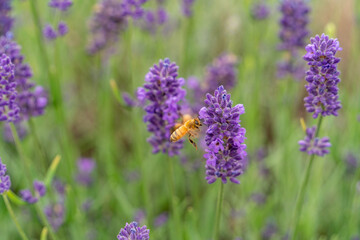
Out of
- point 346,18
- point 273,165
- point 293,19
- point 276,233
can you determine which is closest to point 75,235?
point 276,233

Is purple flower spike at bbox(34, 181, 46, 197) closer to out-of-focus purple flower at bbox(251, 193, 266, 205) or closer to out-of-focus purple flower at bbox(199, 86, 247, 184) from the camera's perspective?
out-of-focus purple flower at bbox(199, 86, 247, 184)

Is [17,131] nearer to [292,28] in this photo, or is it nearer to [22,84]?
[22,84]

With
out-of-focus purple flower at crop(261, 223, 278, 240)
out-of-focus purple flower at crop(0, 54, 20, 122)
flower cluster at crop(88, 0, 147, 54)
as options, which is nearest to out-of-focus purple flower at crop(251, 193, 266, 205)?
out-of-focus purple flower at crop(261, 223, 278, 240)

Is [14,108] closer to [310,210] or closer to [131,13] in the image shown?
[131,13]

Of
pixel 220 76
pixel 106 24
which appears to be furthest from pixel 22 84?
pixel 220 76

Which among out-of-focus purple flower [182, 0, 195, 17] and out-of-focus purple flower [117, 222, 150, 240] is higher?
out-of-focus purple flower [182, 0, 195, 17]

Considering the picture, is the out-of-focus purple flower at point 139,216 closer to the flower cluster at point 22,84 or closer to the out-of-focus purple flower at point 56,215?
the out-of-focus purple flower at point 56,215
